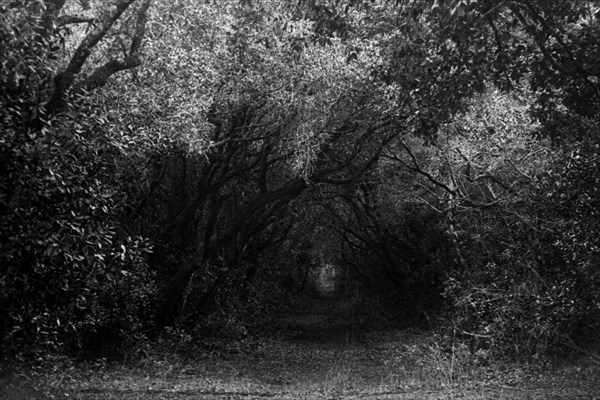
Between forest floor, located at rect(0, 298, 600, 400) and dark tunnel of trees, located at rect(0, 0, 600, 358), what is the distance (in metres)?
0.62

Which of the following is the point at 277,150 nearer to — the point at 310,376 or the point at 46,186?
the point at 310,376

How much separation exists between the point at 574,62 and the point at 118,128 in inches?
198

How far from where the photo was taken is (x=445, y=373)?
11258 millimetres

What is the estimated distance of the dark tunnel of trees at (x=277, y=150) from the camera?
675 cm

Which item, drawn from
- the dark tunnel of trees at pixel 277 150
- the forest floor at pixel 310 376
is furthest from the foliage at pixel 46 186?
the forest floor at pixel 310 376

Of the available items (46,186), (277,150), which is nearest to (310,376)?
(277,150)

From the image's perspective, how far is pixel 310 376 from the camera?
40.4 ft

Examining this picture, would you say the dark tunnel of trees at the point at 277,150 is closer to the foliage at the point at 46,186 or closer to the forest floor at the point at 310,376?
the foliage at the point at 46,186

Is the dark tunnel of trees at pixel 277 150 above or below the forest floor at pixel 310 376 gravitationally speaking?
above

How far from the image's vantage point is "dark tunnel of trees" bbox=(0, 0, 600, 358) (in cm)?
675

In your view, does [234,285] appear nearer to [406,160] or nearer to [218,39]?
[406,160]

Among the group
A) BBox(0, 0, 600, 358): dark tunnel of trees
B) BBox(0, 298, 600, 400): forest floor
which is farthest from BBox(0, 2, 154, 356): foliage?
BBox(0, 298, 600, 400): forest floor

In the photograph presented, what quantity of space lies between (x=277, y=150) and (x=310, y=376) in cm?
420

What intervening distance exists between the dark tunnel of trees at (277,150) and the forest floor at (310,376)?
617mm
